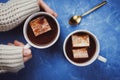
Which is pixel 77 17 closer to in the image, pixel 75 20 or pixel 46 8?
pixel 75 20

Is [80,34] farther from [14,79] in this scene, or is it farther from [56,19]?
[14,79]

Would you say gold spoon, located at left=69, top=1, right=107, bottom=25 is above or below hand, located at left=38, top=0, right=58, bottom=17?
below

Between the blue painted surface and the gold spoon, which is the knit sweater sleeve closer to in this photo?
the blue painted surface

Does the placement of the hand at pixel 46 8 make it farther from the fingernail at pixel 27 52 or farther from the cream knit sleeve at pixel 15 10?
the fingernail at pixel 27 52

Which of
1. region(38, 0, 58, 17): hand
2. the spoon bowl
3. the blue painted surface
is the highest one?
region(38, 0, 58, 17): hand

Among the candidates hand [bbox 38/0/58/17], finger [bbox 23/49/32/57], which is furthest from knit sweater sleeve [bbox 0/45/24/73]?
→ hand [bbox 38/0/58/17]

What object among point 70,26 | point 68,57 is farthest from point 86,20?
point 68,57

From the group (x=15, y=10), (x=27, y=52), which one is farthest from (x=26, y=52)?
(x=15, y=10)
